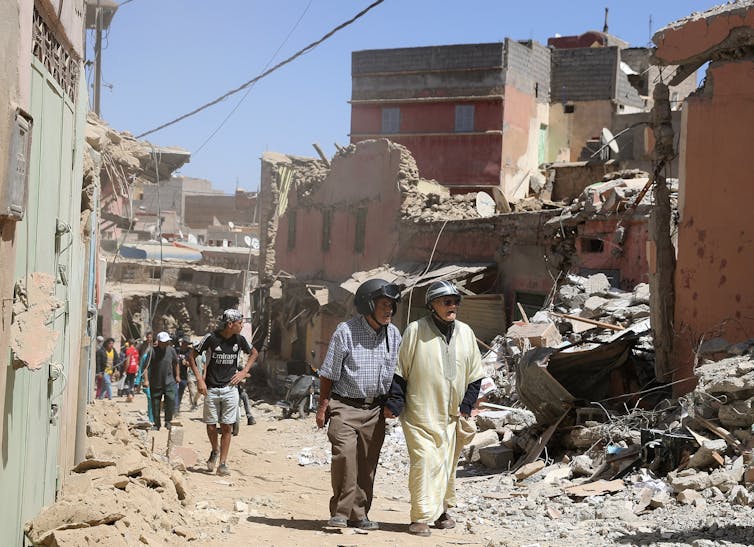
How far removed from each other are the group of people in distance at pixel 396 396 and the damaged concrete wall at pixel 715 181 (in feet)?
13.6

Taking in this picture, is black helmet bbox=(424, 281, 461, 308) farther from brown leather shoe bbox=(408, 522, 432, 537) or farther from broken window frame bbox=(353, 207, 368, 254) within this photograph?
broken window frame bbox=(353, 207, 368, 254)

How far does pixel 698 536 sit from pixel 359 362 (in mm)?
2588

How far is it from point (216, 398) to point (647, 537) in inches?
175

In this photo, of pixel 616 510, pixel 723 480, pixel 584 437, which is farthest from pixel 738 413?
pixel 584 437

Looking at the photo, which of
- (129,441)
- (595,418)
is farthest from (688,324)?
(129,441)

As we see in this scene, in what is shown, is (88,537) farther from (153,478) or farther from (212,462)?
(212,462)

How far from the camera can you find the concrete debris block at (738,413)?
816cm

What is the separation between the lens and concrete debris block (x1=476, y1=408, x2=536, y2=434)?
11539 mm

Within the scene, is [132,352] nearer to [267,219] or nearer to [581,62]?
[267,219]

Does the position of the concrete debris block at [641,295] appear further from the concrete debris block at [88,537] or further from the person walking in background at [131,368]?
the person walking in background at [131,368]

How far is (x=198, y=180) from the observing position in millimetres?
85000

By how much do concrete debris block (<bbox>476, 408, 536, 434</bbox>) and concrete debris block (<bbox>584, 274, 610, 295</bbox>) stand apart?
3.58 meters

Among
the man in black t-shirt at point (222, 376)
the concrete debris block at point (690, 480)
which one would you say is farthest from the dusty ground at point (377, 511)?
the man in black t-shirt at point (222, 376)

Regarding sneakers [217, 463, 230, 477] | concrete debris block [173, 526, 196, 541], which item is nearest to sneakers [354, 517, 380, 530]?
concrete debris block [173, 526, 196, 541]
